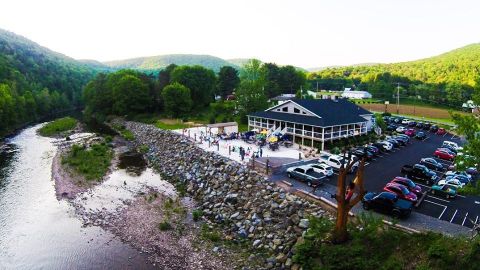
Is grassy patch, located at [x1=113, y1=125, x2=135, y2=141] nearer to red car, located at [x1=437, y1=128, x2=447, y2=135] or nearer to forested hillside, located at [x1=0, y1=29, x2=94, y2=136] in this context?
forested hillside, located at [x1=0, y1=29, x2=94, y2=136]

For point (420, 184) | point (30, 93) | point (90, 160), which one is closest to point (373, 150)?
point (420, 184)

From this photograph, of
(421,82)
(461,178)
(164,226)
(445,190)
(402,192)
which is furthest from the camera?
A: (421,82)

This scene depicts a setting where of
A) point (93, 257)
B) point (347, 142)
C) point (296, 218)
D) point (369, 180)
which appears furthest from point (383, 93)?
point (93, 257)

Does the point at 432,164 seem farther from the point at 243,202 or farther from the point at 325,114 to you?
the point at 243,202

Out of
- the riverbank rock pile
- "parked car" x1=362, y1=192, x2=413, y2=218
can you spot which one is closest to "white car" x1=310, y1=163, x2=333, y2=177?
the riverbank rock pile

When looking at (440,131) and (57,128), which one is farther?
(57,128)

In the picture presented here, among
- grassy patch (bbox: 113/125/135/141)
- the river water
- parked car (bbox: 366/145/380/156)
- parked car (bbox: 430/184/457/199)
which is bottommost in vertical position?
the river water

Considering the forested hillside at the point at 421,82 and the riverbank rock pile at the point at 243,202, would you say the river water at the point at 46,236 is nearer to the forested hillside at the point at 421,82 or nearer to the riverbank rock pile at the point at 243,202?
the riverbank rock pile at the point at 243,202
